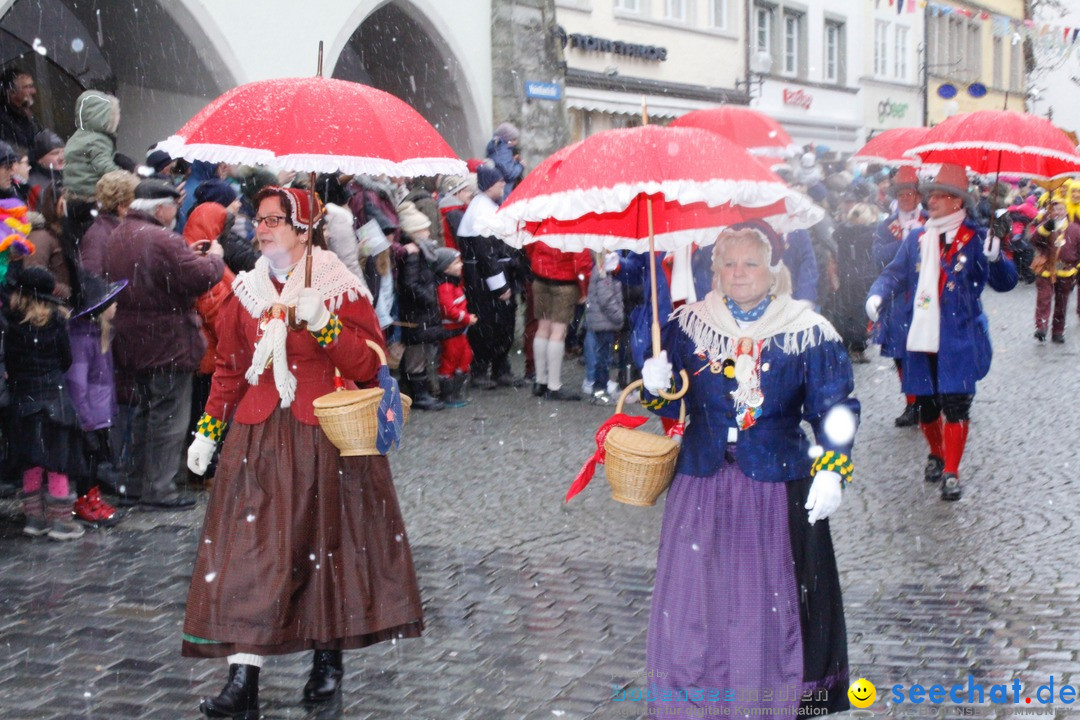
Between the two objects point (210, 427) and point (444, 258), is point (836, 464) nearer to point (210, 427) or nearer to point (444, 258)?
point (210, 427)

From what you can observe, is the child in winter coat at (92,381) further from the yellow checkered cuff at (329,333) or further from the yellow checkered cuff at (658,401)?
the yellow checkered cuff at (658,401)

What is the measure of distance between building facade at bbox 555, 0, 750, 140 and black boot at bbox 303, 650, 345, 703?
14.9 metres

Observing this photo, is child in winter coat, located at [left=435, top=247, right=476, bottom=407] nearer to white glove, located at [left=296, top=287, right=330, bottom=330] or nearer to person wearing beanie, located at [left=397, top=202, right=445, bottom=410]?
person wearing beanie, located at [left=397, top=202, right=445, bottom=410]

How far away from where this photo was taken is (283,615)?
4570 millimetres

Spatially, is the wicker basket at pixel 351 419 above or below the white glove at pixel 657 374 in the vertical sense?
below

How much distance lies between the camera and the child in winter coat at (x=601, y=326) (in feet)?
37.4

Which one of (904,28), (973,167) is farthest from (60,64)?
(904,28)

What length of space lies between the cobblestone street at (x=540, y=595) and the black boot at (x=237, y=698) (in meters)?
0.12

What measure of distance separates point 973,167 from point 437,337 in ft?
14.6

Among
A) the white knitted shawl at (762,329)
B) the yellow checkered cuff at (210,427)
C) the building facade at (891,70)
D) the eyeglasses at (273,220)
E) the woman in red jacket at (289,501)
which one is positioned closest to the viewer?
the white knitted shawl at (762,329)

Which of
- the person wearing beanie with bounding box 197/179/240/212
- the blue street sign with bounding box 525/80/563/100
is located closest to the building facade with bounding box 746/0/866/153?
the blue street sign with bounding box 525/80/563/100

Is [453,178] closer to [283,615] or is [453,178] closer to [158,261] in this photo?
[158,261]

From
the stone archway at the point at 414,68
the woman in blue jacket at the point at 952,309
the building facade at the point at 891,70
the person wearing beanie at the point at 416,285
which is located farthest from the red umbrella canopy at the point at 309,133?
the building facade at the point at 891,70

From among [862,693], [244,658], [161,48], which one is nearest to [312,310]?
[244,658]
